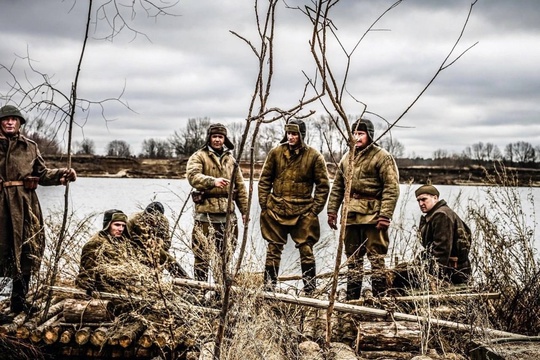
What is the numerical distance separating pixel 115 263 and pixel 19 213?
1.09 m

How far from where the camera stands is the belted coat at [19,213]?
5.66m

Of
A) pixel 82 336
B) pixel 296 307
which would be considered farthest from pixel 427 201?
pixel 82 336

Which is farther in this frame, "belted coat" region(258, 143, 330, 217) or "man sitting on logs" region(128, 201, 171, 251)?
"belted coat" region(258, 143, 330, 217)

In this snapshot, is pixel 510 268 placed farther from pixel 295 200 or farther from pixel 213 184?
pixel 213 184

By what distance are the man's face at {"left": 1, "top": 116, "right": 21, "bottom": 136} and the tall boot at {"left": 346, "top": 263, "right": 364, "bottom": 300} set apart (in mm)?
3547

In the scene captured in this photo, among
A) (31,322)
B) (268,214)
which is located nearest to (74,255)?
(31,322)

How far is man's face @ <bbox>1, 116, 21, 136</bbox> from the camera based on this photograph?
18.7 feet

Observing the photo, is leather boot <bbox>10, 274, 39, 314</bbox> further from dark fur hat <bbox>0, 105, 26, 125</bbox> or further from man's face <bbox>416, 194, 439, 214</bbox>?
man's face <bbox>416, 194, 439, 214</bbox>

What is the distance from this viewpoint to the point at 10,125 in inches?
226

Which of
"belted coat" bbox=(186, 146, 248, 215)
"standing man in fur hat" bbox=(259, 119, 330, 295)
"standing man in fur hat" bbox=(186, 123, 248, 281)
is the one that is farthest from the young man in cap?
"standing man in fur hat" bbox=(259, 119, 330, 295)

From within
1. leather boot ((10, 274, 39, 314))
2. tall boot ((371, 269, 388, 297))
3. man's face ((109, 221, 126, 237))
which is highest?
man's face ((109, 221, 126, 237))

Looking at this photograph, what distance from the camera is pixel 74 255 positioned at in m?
6.02

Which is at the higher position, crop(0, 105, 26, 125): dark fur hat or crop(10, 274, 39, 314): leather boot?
crop(0, 105, 26, 125): dark fur hat

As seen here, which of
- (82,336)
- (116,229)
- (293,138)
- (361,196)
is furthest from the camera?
(293,138)
